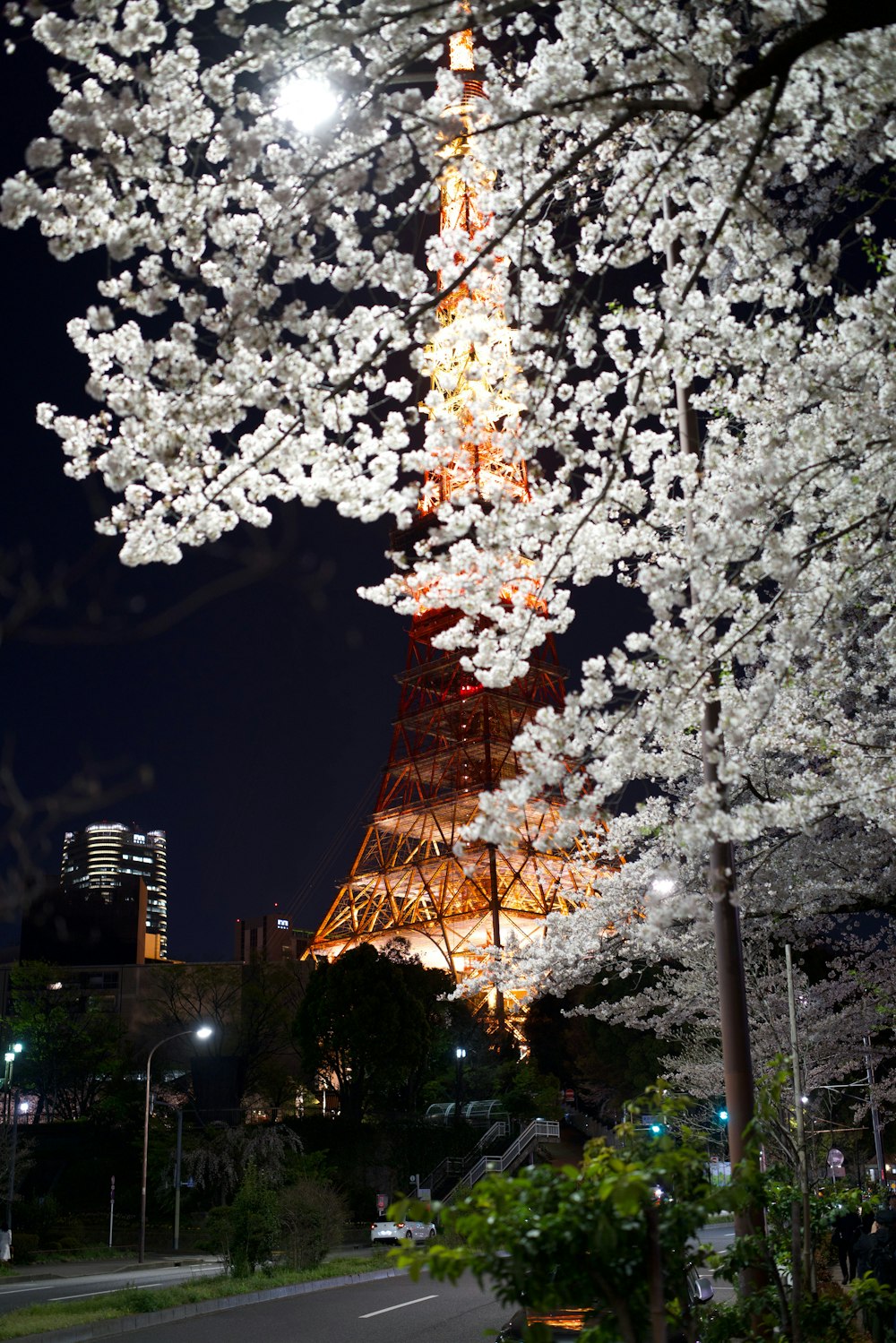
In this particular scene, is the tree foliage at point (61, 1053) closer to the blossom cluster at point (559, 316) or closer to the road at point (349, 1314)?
the road at point (349, 1314)

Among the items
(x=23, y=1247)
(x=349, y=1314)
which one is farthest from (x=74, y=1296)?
(x=23, y=1247)

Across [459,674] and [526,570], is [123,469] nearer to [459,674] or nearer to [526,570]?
[526,570]

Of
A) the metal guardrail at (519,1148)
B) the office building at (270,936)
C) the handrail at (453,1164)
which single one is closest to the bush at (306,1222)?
the metal guardrail at (519,1148)

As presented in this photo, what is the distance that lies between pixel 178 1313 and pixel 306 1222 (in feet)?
18.7

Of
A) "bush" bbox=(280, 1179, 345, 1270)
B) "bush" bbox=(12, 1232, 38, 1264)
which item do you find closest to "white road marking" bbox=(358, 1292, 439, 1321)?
"bush" bbox=(280, 1179, 345, 1270)

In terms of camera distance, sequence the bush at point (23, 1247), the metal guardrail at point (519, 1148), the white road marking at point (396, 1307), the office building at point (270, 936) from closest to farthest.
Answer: the white road marking at point (396, 1307)
the bush at point (23, 1247)
the metal guardrail at point (519, 1148)
the office building at point (270, 936)

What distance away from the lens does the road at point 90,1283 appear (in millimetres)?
18297

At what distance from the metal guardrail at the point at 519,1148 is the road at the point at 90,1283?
477 inches

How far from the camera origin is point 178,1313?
15203 millimetres

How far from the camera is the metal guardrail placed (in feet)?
123

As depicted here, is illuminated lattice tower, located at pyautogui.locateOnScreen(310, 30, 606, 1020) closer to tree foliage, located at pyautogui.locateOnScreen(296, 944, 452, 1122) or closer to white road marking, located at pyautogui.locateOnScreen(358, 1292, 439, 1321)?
tree foliage, located at pyautogui.locateOnScreen(296, 944, 452, 1122)

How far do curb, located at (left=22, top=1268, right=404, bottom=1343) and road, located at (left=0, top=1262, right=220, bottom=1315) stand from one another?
5.23 ft

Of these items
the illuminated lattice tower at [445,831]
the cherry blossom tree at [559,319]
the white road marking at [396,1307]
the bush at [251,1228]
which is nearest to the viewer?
the cherry blossom tree at [559,319]

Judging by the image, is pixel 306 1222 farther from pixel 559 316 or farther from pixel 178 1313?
pixel 559 316
